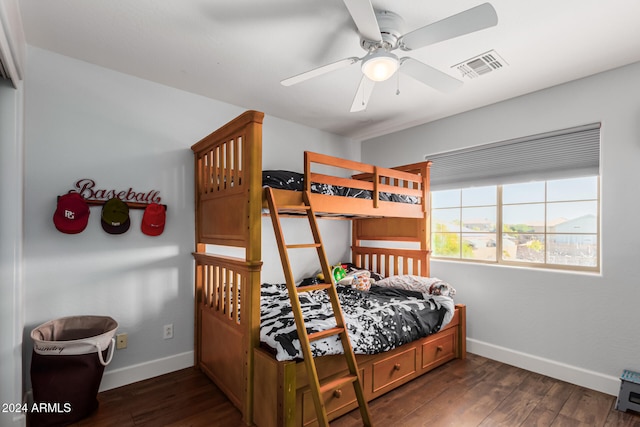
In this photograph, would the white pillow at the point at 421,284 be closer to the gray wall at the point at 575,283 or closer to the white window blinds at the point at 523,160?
the gray wall at the point at 575,283

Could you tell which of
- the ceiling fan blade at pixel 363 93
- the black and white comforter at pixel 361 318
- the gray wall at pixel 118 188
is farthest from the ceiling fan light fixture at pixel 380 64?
the gray wall at pixel 118 188

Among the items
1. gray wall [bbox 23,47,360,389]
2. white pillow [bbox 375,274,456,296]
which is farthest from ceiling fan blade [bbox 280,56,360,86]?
white pillow [bbox 375,274,456,296]

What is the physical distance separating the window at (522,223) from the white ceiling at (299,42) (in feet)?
3.06

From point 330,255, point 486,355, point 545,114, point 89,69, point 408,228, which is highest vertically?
point 89,69

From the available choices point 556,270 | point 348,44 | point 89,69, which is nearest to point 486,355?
point 556,270

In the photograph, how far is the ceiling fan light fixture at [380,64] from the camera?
1831 mm

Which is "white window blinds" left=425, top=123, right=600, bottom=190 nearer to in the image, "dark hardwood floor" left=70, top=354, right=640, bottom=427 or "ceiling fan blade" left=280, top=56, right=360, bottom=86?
"dark hardwood floor" left=70, top=354, right=640, bottom=427

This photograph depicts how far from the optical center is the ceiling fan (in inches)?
58.9

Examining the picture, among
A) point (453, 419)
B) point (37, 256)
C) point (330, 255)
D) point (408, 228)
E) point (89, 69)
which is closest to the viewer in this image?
point (453, 419)

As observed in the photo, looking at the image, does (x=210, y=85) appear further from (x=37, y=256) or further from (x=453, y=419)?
(x=453, y=419)

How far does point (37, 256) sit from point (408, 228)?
3261 mm

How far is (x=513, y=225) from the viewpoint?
3.14m

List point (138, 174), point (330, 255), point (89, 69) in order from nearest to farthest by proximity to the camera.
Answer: point (89, 69) < point (138, 174) < point (330, 255)

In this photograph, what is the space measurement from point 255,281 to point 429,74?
173 centimetres
